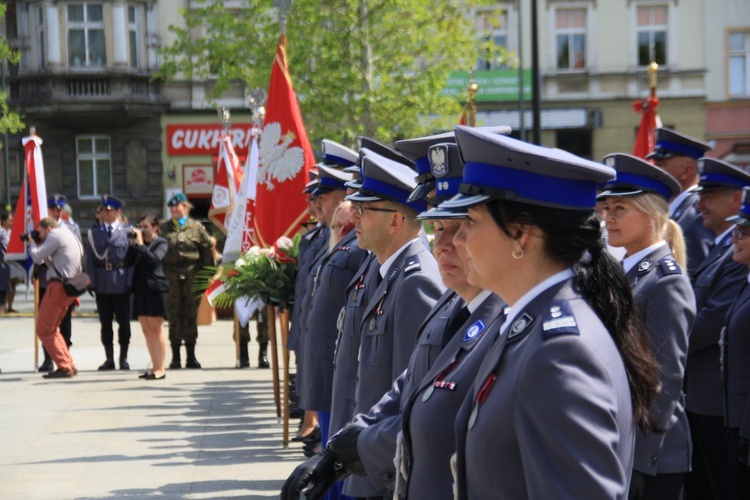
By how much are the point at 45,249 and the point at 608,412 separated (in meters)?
11.9

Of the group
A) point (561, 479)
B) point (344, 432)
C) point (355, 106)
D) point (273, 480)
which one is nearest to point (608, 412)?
point (561, 479)

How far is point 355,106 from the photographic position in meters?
21.7

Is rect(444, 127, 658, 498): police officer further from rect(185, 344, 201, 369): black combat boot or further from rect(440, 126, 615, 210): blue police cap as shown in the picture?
rect(185, 344, 201, 369): black combat boot

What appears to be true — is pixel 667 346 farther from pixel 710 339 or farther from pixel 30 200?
pixel 30 200

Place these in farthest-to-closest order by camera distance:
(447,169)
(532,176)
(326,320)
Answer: (326,320), (447,169), (532,176)

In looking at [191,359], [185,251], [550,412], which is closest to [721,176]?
[550,412]

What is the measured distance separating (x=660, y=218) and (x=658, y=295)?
→ 485 millimetres

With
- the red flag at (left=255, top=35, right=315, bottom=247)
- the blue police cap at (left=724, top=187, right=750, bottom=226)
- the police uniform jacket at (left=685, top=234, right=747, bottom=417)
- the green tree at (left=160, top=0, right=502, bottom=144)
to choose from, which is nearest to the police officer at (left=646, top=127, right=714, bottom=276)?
the police uniform jacket at (left=685, top=234, right=747, bottom=417)

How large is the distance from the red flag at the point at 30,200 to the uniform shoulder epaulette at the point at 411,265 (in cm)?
1045

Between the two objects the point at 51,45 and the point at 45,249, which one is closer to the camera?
the point at 45,249

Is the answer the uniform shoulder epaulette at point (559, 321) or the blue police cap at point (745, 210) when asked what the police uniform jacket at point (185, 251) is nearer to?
the blue police cap at point (745, 210)

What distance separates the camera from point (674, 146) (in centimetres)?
733

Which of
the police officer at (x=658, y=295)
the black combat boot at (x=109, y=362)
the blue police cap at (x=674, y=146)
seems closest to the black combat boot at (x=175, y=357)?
the black combat boot at (x=109, y=362)

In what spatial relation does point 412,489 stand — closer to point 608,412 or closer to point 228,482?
point 608,412
